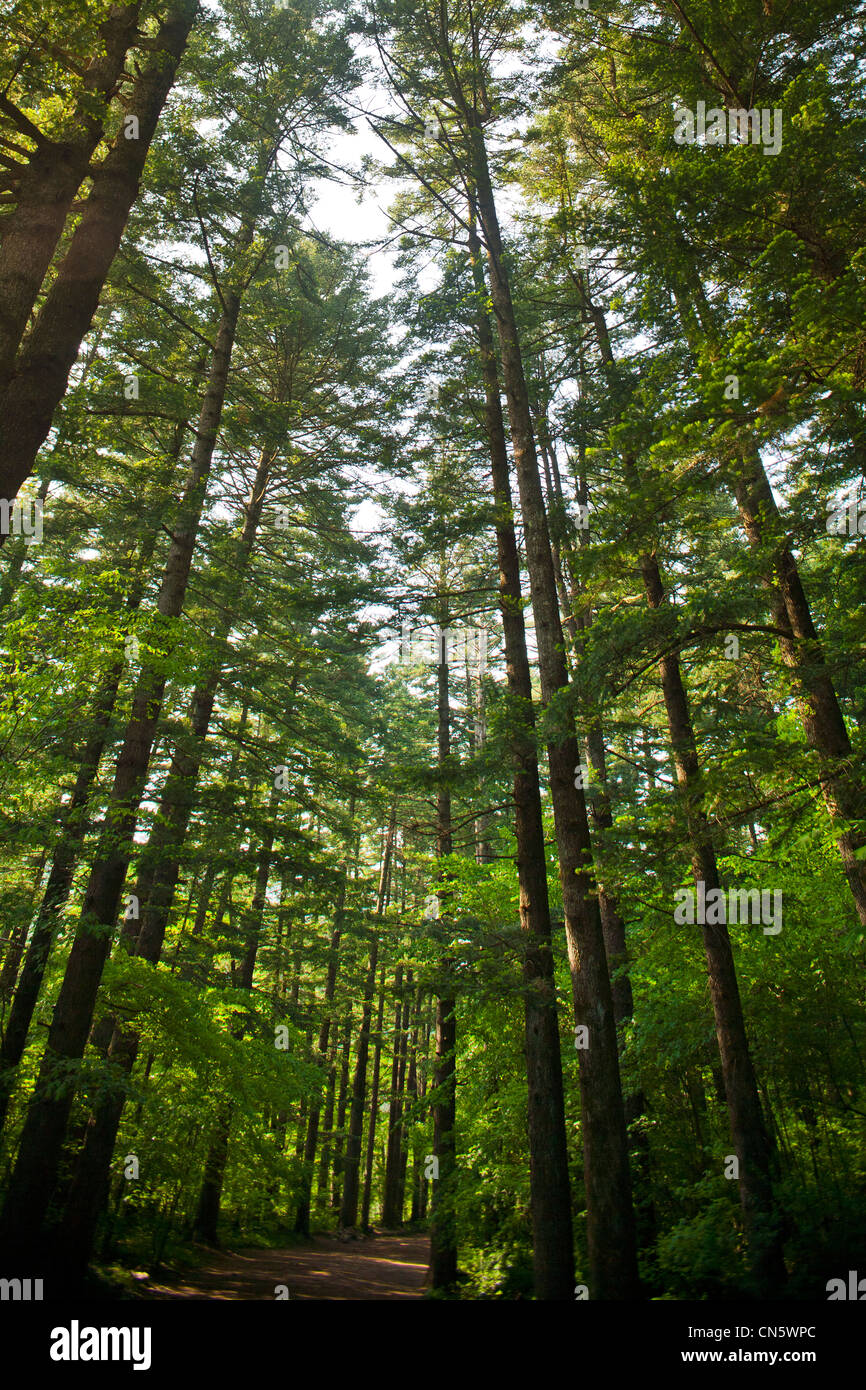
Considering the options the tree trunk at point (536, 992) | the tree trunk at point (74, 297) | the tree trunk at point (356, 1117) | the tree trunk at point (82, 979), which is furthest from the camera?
the tree trunk at point (356, 1117)

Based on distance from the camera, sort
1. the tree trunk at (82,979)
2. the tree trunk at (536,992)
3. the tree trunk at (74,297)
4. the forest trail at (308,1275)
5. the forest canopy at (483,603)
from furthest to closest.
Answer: the forest trail at (308,1275) < the tree trunk at (82,979) < the tree trunk at (536,992) < the forest canopy at (483,603) < the tree trunk at (74,297)

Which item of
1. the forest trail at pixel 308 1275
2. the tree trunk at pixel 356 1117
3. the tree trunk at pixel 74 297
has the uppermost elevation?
the tree trunk at pixel 74 297

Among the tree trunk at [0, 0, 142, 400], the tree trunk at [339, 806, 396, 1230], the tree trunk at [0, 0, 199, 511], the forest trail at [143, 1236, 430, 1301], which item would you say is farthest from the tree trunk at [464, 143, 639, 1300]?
the tree trunk at [339, 806, 396, 1230]

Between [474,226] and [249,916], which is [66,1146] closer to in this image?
[249,916]

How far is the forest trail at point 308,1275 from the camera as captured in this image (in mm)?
11648

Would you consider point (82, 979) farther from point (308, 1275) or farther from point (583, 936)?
point (308, 1275)

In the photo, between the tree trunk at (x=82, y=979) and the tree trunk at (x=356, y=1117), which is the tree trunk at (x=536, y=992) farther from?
the tree trunk at (x=356, y=1117)

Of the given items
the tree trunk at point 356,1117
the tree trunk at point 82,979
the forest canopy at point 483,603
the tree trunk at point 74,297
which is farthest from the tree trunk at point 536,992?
the tree trunk at point 356,1117

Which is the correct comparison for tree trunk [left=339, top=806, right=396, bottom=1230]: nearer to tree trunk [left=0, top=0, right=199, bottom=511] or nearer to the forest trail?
the forest trail

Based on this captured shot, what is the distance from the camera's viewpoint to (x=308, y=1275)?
1473 cm

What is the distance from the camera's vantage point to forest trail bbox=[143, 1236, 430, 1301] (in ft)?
38.2

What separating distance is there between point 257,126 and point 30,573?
26.3 feet

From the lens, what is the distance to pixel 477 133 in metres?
10.9

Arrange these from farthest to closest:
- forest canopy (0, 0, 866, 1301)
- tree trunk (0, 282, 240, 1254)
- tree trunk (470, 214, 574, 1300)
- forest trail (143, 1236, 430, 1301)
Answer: forest trail (143, 1236, 430, 1301) < tree trunk (0, 282, 240, 1254) < tree trunk (470, 214, 574, 1300) < forest canopy (0, 0, 866, 1301)
